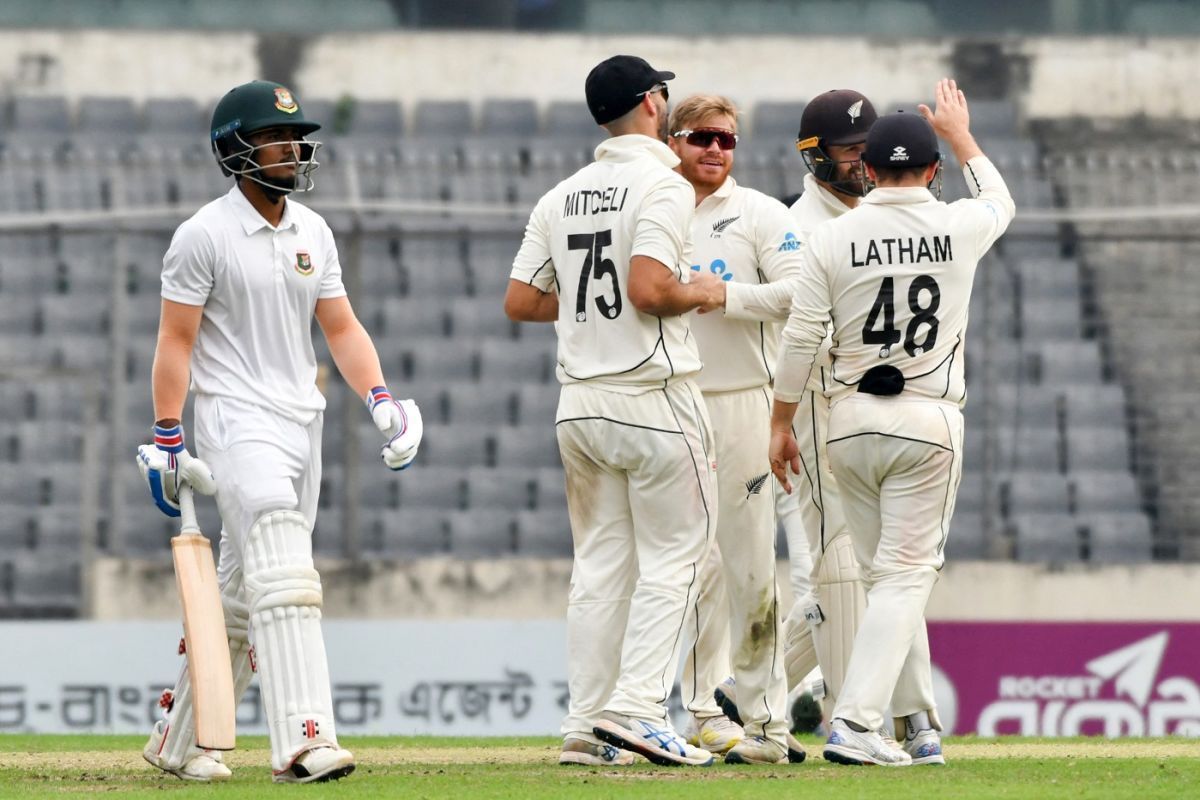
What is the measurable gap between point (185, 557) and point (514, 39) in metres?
10.7

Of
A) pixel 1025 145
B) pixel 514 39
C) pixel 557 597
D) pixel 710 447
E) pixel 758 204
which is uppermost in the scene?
pixel 514 39

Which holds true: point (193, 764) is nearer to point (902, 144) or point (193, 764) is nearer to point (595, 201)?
point (595, 201)

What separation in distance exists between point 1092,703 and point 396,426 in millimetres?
5580

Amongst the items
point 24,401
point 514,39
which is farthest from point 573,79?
point 24,401

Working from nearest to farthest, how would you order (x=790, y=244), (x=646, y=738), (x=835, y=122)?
1. (x=646, y=738)
2. (x=790, y=244)
3. (x=835, y=122)

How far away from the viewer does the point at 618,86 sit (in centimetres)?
621

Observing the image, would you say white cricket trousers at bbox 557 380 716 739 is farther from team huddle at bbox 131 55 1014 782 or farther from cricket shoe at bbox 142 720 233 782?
cricket shoe at bbox 142 720 233 782

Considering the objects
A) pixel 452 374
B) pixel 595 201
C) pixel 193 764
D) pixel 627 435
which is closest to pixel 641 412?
pixel 627 435

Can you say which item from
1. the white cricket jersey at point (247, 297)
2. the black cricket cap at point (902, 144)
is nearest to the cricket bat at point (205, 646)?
the white cricket jersey at point (247, 297)

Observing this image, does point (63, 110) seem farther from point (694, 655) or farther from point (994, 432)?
point (694, 655)

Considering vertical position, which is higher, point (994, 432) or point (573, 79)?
point (573, 79)

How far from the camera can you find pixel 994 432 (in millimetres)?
11273

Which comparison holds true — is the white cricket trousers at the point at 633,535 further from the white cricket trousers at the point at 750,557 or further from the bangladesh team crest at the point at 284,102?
the bangladesh team crest at the point at 284,102

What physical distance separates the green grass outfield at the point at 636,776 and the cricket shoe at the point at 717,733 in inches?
10.5
